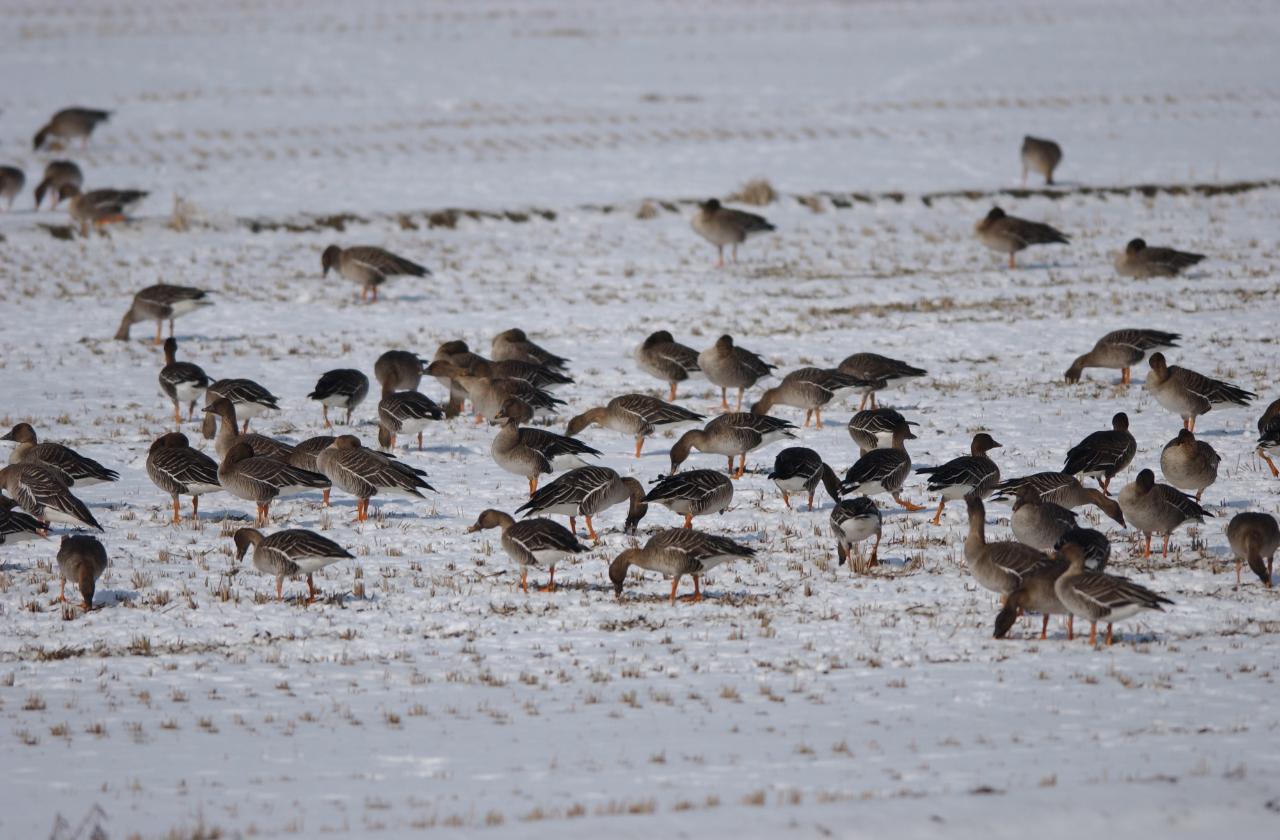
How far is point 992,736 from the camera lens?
9.36 meters

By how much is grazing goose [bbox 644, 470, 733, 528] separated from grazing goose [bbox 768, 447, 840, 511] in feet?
2.15

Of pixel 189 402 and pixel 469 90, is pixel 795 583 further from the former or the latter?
pixel 469 90

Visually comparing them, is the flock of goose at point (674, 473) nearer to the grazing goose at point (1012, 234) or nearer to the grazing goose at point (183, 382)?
the grazing goose at point (183, 382)

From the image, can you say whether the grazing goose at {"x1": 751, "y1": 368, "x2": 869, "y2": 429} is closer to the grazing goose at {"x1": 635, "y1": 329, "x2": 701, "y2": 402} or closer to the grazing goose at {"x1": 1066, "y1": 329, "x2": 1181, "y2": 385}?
the grazing goose at {"x1": 635, "y1": 329, "x2": 701, "y2": 402}

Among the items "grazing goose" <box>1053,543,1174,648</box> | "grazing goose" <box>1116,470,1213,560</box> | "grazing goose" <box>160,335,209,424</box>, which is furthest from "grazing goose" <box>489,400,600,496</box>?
"grazing goose" <box>1053,543,1174,648</box>

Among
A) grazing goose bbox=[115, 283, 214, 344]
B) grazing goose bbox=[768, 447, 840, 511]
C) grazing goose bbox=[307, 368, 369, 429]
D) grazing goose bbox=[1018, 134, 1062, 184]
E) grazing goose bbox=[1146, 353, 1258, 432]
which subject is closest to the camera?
grazing goose bbox=[768, 447, 840, 511]

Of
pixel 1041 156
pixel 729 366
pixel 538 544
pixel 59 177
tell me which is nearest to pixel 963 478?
pixel 538 544

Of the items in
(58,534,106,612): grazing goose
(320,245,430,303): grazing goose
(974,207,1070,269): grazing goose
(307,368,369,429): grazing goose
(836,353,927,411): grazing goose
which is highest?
(974,207,1070,269): grazing goose

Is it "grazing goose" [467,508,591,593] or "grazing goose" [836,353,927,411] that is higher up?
"grazing goose" [836,353,927,411]

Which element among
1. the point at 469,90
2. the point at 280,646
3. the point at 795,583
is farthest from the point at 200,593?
the point at 469,90

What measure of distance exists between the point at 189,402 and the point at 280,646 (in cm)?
1010

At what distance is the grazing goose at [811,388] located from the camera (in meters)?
18.7

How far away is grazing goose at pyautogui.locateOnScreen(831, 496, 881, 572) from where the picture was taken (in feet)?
41.8

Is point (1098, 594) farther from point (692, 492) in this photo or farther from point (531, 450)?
point (531, 450)
